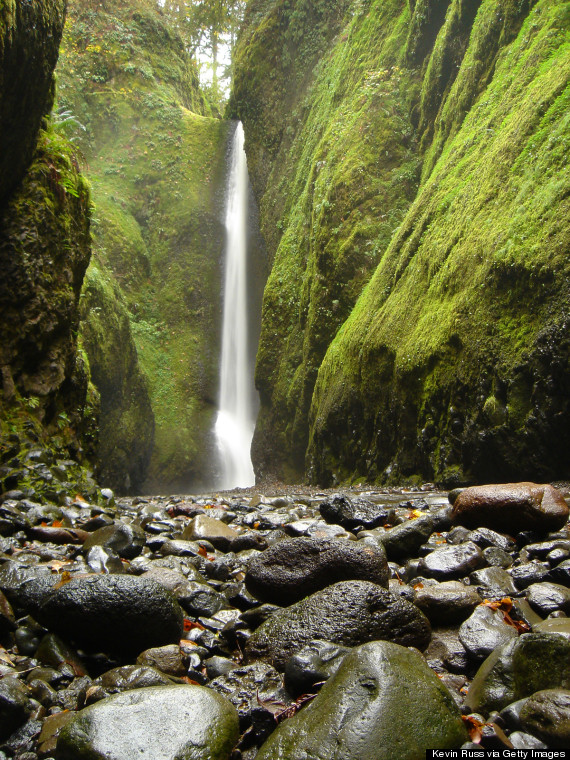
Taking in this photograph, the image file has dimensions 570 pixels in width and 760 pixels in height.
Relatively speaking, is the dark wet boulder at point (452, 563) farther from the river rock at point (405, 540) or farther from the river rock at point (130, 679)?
the river rock at point (130, 679)

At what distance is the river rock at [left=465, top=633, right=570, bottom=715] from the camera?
1.86m

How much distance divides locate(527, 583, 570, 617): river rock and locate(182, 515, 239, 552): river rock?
2.39 m

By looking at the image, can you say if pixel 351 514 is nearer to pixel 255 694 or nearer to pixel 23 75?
pixel 255 694

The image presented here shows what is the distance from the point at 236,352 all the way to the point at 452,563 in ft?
65.7

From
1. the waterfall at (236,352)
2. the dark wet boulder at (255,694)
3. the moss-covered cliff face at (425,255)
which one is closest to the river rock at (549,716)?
the dark wet boulder at (255,694)

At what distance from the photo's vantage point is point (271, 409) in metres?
16.5

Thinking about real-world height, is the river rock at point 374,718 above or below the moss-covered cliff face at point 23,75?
below

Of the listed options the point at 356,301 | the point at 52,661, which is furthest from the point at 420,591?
the point at 356,301

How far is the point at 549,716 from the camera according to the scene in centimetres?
166

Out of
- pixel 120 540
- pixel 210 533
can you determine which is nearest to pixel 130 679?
pixel 120 540

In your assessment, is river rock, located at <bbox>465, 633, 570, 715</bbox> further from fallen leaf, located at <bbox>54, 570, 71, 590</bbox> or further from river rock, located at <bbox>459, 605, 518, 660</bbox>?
fallen leaf, located at <bbox>54, 570, 71, 590</bbox>

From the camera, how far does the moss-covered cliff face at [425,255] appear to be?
589cm

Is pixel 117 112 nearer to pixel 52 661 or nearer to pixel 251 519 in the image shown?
pixel 251 519

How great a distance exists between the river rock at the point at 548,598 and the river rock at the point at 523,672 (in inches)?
28.0
